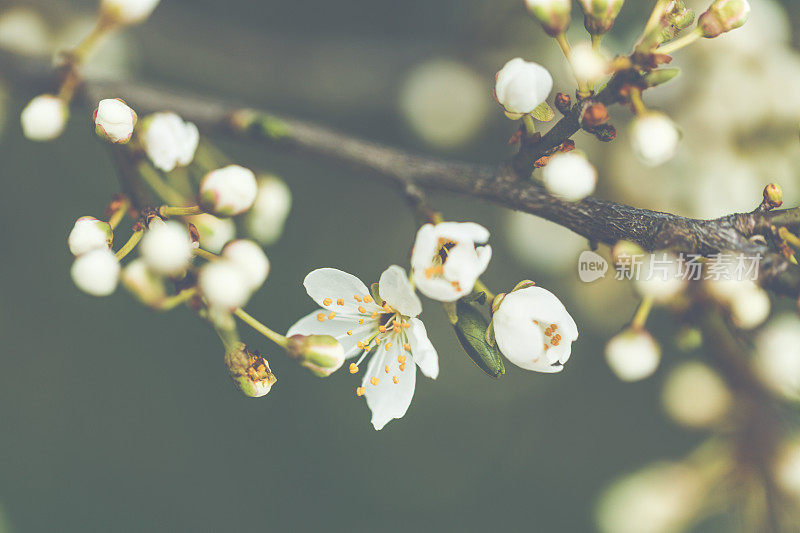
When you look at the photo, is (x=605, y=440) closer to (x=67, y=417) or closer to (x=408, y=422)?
(x=408, y=422)

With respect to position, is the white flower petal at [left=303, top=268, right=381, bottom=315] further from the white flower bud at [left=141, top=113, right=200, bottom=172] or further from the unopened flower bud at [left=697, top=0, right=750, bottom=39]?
the unopened flower bud at [left=697, top=0, right=750, bottom=39]

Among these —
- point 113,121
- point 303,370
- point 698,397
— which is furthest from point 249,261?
point 303,370

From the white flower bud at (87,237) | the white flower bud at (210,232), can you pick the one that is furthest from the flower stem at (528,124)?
the white flower bud at (87,237)

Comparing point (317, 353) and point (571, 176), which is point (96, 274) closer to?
point (317, 353)

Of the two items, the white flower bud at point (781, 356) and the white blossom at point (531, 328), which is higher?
the white flower bud at point (781, 356)

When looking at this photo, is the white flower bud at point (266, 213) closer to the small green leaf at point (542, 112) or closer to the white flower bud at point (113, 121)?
the white flower bud at point (113, 121)

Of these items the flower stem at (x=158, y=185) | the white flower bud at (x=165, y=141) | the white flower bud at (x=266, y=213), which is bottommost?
the flower stem at (x=158, y=185)

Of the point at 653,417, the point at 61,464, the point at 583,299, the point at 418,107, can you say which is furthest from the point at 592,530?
the point at 61,464
